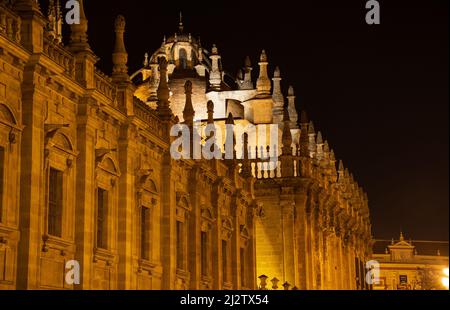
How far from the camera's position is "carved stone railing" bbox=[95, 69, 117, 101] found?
1213 inches

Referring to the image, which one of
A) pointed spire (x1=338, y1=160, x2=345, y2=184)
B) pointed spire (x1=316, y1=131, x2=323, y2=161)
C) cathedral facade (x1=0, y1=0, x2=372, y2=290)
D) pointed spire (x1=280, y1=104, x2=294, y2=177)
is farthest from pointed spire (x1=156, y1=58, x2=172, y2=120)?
pointed spire (x1=338, y1=160, x2=345, y2=184)

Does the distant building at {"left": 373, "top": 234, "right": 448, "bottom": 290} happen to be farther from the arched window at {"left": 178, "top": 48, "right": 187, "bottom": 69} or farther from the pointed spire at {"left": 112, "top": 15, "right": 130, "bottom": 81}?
the pointed spire at {"left": 112, "top": 15, "right": 130, "bottom": 81}

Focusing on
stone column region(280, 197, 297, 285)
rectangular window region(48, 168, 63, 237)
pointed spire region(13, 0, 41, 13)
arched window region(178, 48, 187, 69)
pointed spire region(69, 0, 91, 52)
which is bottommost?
rectangular window region(48, 168, 63, 237)

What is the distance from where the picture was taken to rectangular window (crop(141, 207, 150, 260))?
1399 inches

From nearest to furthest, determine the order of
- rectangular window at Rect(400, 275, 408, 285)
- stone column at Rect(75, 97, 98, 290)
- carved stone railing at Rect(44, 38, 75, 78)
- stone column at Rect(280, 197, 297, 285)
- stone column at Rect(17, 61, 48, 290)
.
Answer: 1. stone column at Rect(17, 61, 48, 290)
2. carved stone railing at Rect(44, 38, 75, 78)
3. stone column at Rect(75, 97, 98, 290)
4. stone column at Rect(280, 197, 297, 285)
5. rectangular window at Rect(400, 275, 408, 285)

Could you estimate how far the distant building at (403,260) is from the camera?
142125mm

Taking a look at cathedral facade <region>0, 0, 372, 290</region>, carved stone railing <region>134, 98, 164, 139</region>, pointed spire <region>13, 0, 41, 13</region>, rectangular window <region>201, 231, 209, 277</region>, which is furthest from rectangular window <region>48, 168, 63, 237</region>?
rectangular window <region>201, 231, 209, 277</region>

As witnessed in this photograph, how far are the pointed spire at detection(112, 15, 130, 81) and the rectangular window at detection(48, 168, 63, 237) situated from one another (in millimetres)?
6014

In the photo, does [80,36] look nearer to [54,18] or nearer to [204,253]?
[204,253]

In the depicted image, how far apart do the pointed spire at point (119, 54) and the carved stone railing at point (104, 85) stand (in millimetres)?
673

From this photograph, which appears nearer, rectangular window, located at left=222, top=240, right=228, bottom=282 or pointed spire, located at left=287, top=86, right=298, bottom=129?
rectangular window, located at left=222, top=240, right=228, bottom=282

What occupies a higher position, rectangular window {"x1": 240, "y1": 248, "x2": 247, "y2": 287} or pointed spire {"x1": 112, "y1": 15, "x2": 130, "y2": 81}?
pointed spire {"x1": 112, "y1": 15, "x2": 130, "y2": 81}

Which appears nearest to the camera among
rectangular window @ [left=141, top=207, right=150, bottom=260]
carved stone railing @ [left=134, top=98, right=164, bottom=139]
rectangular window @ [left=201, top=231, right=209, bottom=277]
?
carved stone railing @ [left=134, top=98, right=164, bottom=139]

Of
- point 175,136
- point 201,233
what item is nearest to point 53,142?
point 175,136
